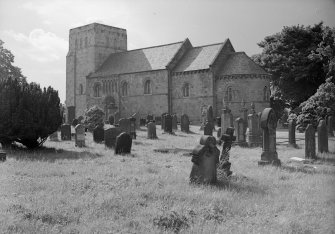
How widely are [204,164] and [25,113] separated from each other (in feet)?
25.3

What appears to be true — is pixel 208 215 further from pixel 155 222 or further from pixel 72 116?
pixel 72 116

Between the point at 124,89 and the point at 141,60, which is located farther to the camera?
the point at 141,60

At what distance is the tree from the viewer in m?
32.7

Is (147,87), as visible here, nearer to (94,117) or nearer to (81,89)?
(81,89)

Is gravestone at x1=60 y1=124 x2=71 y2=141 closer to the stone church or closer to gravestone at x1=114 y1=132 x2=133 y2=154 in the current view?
gravestone at x1=114 y1=132 x2=133 y2=154

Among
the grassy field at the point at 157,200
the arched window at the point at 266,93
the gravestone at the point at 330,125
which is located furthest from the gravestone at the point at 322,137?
the arched window at the point at 266,93

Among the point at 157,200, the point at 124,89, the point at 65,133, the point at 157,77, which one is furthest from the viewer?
the point at 124,89

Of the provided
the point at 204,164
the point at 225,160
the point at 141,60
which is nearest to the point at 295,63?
the point at 141,60

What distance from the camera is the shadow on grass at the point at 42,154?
1142 cm

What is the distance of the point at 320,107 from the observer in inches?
966

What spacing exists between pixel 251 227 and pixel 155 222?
53.3 inches

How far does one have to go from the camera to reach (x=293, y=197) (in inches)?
275

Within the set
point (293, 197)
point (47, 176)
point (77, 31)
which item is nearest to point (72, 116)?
point (77, 31)

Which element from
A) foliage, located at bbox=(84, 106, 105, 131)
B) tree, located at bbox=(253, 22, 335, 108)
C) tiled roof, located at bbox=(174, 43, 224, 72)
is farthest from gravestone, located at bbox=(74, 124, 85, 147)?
tiled roof, located at bbox=(174, 43, 224, 72)
